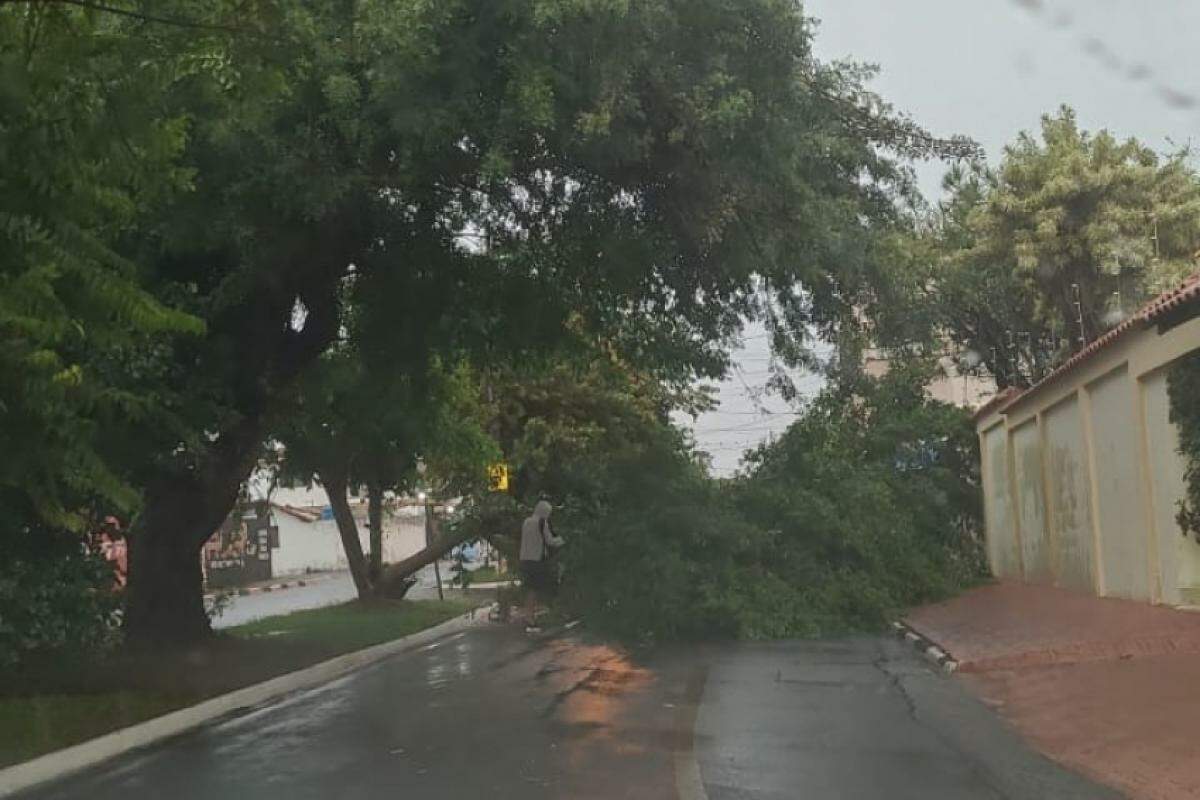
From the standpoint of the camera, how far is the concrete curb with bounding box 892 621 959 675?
12.9 m

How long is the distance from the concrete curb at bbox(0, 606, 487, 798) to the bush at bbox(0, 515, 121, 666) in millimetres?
1832

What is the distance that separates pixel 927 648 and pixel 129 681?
869 cm

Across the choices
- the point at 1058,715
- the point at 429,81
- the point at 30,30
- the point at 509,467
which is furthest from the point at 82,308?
the point at 509,467

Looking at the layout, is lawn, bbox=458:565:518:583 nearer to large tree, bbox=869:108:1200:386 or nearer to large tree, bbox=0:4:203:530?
large tree, bbox=869:108:1200:386

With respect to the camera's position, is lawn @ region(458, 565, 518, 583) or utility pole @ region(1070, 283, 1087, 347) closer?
utility pole @ region(1070, 283, 1087, 347)

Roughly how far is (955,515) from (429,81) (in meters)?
19.9

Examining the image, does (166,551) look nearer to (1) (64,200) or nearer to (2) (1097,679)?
(1) (64,200)

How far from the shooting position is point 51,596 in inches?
472

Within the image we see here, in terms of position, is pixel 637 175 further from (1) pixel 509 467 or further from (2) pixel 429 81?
(1) pixel 509 467

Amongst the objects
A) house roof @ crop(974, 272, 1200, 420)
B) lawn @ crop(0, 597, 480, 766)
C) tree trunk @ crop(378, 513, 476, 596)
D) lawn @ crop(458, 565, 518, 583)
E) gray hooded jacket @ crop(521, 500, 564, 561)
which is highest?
house roof @ crop(974, 272, 1200, 420)

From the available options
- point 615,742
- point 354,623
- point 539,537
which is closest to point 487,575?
point 354,623

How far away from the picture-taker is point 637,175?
1176 cm

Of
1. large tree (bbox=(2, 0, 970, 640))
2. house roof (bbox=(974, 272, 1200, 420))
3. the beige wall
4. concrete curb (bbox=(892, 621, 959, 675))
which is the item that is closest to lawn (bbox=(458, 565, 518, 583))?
the beige wall

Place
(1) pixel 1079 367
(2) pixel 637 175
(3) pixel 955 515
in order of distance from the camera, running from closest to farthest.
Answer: (2) pixel 637 175 → (1) pixel 1079 367 → (3) pixel 955 515
